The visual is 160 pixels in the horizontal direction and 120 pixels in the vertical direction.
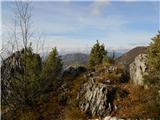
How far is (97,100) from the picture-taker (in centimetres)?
2108

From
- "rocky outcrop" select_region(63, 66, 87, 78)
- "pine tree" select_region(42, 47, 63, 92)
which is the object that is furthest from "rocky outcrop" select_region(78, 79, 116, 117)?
"rocky outcrop" select_region(63, 66, 87, 78)

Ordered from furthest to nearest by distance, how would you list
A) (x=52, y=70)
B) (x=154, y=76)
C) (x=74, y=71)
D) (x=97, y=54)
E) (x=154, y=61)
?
(x=97, y=54), (x=74, y=71), (x=52, y=70), (x=154, y=61), (x=154, y=76)

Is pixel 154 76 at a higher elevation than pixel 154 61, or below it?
below

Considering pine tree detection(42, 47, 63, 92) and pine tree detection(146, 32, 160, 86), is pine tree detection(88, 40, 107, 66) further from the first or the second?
pine tree detection(146, 32, 160, 86)

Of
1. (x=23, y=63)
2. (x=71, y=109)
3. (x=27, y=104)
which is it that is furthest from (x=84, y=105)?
(x=23, y=63)

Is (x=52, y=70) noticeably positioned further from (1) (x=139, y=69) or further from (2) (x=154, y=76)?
(2) (x=154, y=76)

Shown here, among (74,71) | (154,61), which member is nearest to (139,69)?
(154,61)

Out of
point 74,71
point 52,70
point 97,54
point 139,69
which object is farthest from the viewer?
point 97,54

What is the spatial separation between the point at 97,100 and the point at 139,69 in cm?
442

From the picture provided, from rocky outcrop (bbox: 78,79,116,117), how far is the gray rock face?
2424mm

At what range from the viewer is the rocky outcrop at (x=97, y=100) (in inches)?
806

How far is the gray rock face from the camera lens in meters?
23.1

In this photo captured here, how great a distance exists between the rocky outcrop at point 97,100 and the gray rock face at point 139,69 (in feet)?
7.95

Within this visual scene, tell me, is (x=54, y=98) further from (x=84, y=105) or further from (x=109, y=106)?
(x=109, y=106)
